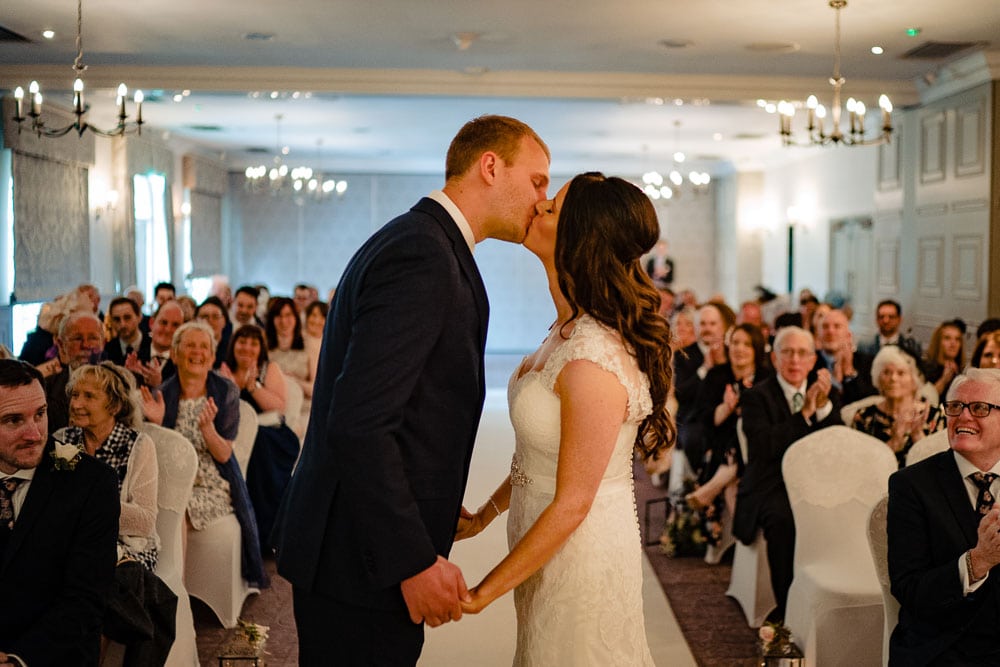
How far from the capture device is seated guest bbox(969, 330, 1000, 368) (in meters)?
6.75

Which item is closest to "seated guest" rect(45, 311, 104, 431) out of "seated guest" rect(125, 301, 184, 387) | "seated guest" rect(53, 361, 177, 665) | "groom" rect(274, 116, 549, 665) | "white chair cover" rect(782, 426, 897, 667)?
"seated guest" rect(125, 301, 184, 387)

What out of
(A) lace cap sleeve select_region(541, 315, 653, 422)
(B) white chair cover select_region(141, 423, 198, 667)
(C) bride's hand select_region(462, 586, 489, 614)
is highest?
(A) lace cap sleeve select_region(541, 315, 653, 422)

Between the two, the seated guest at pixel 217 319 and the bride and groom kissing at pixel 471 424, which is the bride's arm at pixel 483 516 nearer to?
the bride and groom kissing at pixel 471 424

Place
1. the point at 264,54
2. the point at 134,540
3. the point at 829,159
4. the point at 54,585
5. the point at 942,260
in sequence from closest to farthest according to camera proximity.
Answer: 1. the point at 54,585
2. the point at 134,540
3. the point at 264,54
4. the point at 942,260
5. the point at 829,159

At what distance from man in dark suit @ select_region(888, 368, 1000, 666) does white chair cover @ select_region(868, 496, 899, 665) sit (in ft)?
0.67

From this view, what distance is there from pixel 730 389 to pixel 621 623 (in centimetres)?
394

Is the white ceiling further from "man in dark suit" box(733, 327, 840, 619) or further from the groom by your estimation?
the groom

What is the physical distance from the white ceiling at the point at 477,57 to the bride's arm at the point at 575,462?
572 centimetres

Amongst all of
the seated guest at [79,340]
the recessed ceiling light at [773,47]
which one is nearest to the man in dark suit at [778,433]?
the seated guest at [79,340]

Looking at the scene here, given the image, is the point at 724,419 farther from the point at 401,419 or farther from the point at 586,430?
the point at 401,419

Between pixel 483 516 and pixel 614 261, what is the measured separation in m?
0.76

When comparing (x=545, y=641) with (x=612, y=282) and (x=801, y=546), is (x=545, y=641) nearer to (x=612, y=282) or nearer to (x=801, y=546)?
(x=612, y=282)

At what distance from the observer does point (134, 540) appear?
3.99 m

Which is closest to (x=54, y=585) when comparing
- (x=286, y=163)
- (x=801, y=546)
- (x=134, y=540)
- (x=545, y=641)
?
(x=134, y=540)
